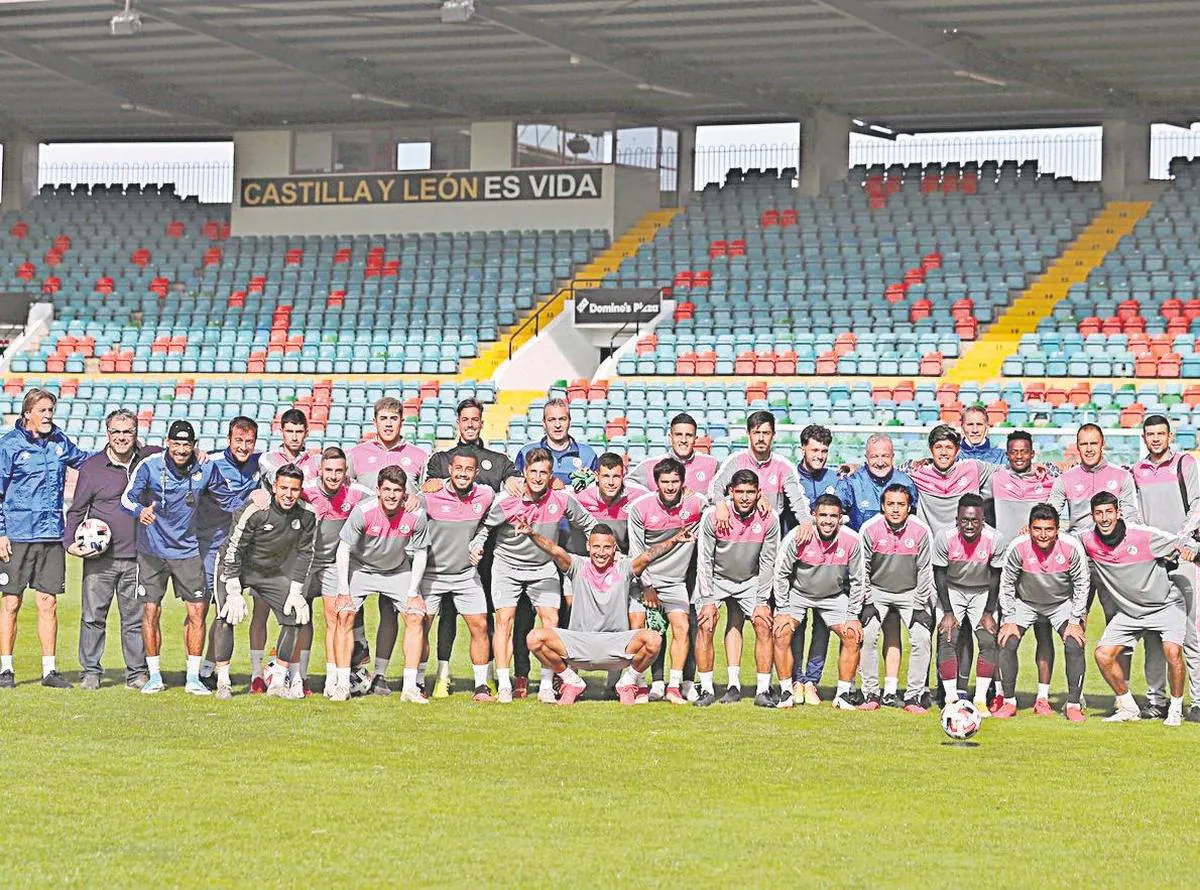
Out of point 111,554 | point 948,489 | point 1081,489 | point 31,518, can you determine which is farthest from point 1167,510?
point 31,518

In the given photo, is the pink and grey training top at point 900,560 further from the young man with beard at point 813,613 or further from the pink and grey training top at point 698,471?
the pink and grey training top at point 698,471

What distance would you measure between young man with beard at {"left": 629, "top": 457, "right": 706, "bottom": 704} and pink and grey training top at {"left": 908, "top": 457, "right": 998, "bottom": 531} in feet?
5.04

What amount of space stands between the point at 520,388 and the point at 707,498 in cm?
1717

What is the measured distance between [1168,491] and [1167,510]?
0.14 m

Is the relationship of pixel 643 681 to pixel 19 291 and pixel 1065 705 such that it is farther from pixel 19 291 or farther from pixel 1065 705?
pixel 19 291

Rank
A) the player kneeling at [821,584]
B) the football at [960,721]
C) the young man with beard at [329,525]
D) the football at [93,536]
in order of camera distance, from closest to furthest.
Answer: the football at [960,721] < the player kneeling at [821,584] < the football at [93,536] < the young man with beard at [329,525]

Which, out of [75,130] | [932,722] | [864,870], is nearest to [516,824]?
[864,870]

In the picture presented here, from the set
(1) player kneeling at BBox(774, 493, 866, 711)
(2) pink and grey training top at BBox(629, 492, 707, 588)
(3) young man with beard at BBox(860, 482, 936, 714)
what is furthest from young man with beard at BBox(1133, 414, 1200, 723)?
(2) pink and grey training top at BBox(629, 492, 707, 588)

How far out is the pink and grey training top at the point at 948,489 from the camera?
12.5 metres

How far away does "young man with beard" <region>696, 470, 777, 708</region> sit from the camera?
39.2 ft

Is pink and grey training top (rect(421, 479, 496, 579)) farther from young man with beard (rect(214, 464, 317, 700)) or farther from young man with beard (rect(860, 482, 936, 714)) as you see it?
young man with beard (rect(860, 482, 936, 714))

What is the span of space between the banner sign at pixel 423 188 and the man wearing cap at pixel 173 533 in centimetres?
2266

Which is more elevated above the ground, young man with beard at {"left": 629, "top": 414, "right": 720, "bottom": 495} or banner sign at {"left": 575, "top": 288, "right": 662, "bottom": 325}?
banner sign at {"left": 575, "top": 288, "right": 662, "bottom": 325}

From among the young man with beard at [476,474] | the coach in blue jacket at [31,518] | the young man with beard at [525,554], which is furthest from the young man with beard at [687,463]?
the coach in blue jacket at [31,518]
